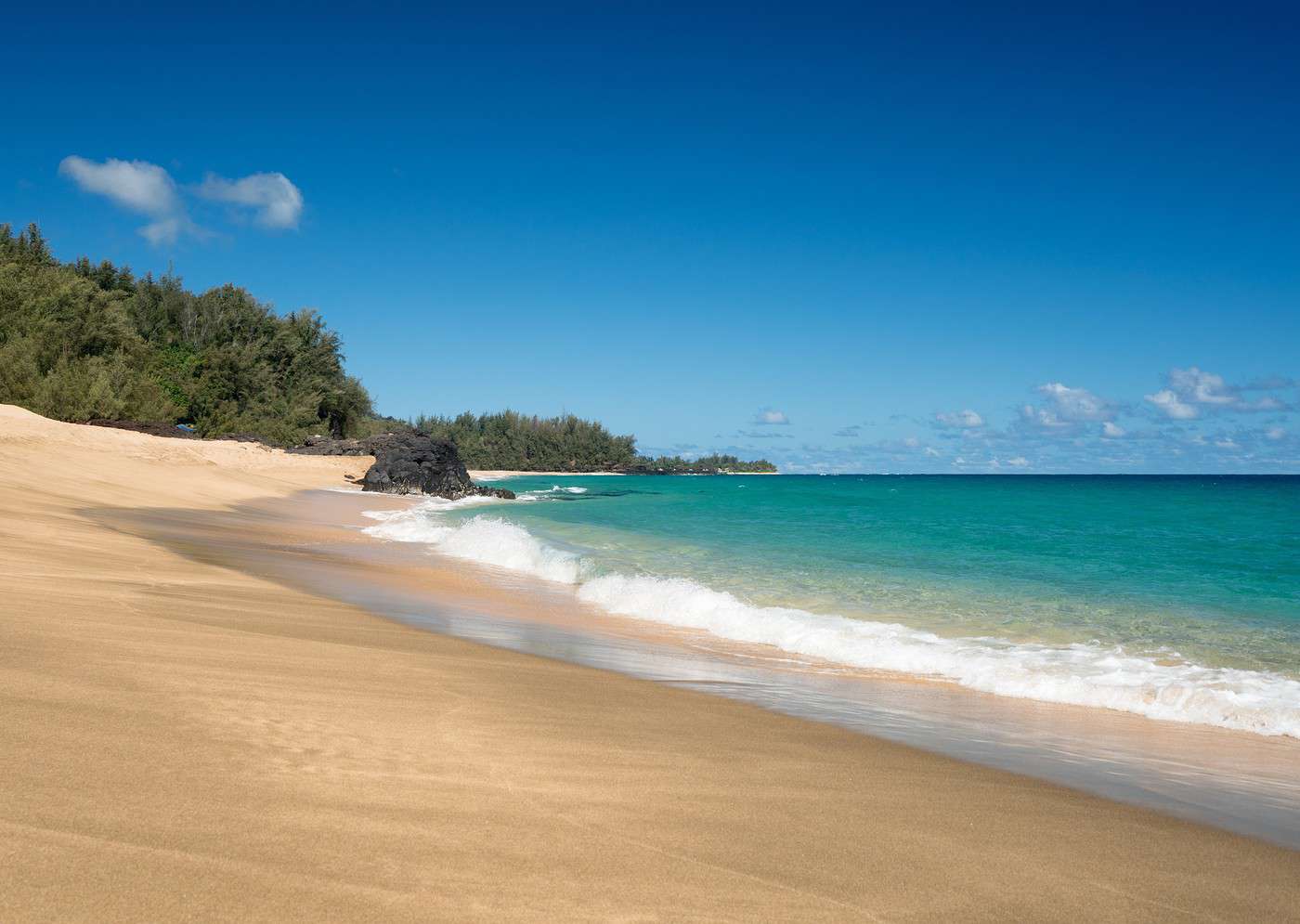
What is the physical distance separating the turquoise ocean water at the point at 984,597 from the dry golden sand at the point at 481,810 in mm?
3647

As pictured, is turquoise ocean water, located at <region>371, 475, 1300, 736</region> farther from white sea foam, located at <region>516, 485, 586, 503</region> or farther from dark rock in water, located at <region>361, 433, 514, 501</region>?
white sea foam, located at <region>516, 485, 586, 503</region>

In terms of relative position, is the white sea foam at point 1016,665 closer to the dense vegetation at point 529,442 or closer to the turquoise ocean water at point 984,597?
the turquoise ocean water at point 984,597

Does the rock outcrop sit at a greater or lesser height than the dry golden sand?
greater

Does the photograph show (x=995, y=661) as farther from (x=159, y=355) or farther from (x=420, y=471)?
(x=159, y=355)

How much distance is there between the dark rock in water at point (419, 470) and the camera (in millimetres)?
51531

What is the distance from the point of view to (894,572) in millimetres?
18234

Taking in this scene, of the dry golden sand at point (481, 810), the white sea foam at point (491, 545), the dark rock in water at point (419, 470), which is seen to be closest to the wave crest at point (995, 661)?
the white sea foam at point (491, 545)

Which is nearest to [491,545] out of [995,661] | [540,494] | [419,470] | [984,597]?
[984,597]

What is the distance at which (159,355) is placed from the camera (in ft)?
203

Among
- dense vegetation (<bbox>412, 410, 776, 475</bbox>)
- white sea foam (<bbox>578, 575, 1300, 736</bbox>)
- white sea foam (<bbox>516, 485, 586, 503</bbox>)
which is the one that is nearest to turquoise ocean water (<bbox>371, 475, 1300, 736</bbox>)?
white sea foam (<bbox>578, 575, 1300, 736</bbox>)

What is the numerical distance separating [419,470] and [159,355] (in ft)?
84.7

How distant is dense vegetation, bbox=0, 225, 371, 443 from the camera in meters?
47.2

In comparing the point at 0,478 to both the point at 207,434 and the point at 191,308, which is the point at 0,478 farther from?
the point at 191,308

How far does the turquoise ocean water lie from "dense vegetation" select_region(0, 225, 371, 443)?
28584mm
